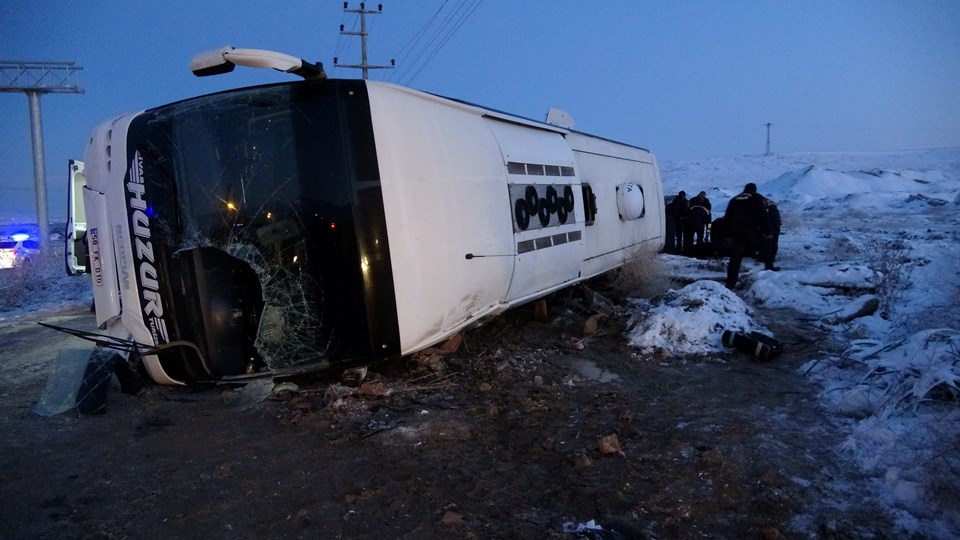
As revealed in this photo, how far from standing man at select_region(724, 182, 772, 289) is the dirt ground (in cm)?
385

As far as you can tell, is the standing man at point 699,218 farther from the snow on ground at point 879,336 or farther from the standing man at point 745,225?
the standing man at point 745,225

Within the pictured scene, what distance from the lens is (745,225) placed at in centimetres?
902

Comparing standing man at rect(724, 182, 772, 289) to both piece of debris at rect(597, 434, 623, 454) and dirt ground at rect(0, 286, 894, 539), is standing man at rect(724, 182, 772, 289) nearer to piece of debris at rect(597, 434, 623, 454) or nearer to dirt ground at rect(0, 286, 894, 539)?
dirt ground at rect(0, 286, 894, 539)

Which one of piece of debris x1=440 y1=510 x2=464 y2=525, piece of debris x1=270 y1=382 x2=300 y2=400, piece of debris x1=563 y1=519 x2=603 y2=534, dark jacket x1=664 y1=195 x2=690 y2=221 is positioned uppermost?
dark jacket x1=664 y1=195 x2=690 y2=221

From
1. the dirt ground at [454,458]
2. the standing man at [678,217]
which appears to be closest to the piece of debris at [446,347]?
the dirt ground at [454,458]

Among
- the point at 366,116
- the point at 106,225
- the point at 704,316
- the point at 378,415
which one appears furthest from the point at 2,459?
the point at 704,316

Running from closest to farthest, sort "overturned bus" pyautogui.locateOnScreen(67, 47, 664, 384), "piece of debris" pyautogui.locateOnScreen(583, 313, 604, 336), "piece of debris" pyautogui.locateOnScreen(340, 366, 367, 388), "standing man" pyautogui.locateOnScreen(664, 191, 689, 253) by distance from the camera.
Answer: "overturned bus" pyautogui.locateOnScreen(67, 47, 664, 384) < "piece of debris" pyautogui.locateOnScreen(340, 366, 367, 388) < "piece of debris" pyautogui.locateOnScreen(583, 313, 604, 336) < "standing man" pyautogui.locateOnScreen(664, 191, 689, 253)

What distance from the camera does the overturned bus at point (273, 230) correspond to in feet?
12.9

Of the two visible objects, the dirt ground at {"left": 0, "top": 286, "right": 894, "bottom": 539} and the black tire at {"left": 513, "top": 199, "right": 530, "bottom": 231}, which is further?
the black tire at {"left": 513, "top": 199, "right": 530, "bottom": 231}

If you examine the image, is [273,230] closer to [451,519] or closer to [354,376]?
[354,376]

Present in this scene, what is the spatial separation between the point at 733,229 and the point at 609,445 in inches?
267

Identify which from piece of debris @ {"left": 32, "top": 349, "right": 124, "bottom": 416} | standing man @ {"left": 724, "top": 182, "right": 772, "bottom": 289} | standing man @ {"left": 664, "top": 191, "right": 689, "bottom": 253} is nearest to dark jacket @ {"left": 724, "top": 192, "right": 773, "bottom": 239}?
standing man @ {"left": 724, "top": 182, "right": 772, "bottom": 289}

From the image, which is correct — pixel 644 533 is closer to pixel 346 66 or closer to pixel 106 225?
pixel 106 225

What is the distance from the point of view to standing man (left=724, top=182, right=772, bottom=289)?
29.7ft
